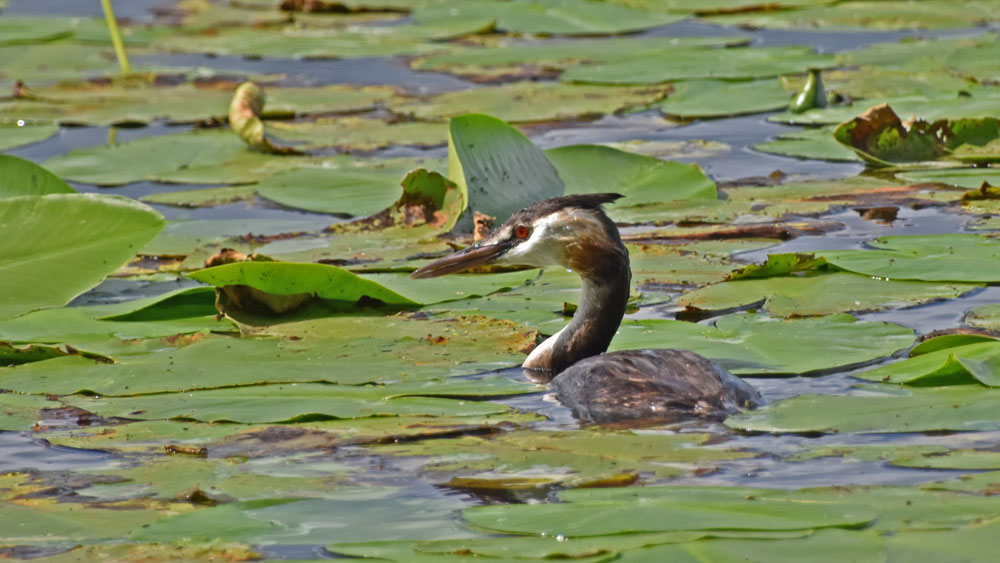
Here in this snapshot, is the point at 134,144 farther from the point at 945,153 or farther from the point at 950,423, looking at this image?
the point at 950,423

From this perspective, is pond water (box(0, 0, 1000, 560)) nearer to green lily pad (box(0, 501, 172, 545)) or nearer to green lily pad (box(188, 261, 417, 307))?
green lily pad (box(0, 501, 172, 545))

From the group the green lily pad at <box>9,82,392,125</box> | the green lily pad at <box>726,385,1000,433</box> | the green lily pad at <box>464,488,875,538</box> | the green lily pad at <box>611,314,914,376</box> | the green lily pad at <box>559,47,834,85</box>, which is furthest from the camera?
the green lily pad at <box>559,47,834,85</box>

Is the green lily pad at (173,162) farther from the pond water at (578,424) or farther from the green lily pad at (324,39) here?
the green lily pad at (324,39)

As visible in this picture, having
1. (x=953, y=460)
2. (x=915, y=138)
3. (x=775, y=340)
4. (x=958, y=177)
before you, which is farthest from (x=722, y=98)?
(x=953, y=460)

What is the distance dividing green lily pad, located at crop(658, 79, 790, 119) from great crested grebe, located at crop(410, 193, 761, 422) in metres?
4.35

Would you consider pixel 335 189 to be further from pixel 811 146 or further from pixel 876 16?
pixel 876 16

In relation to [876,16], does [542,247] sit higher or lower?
lower

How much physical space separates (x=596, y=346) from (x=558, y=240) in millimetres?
404

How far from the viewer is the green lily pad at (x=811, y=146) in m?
8.54

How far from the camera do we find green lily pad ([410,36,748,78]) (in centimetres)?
1190

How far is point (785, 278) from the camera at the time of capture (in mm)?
6277

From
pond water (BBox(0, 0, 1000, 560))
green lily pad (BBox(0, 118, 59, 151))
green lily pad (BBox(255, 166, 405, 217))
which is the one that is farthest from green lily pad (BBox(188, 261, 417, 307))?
green lily pad (BBox(0, 118, 59, 151))

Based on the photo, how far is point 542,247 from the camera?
5.75 meters

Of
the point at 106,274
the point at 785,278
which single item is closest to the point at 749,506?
the point at 785,278
